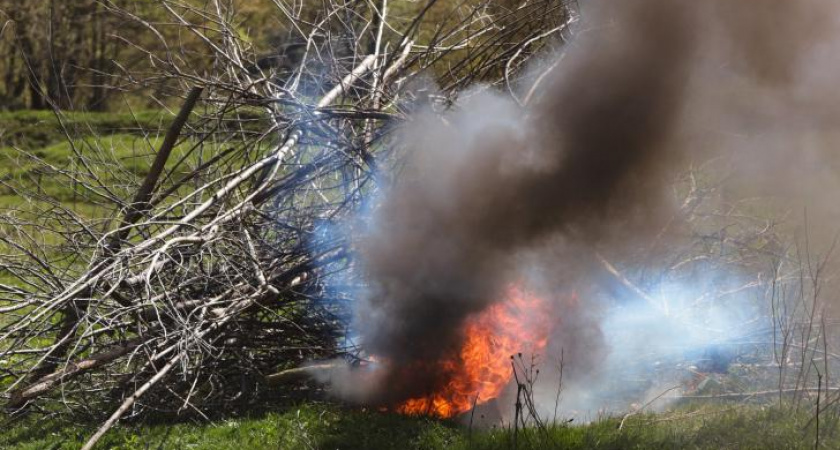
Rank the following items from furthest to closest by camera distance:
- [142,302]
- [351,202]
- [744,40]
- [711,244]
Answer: [711,244], [351,202], [744,40], [142,302]

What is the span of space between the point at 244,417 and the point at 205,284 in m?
1.27

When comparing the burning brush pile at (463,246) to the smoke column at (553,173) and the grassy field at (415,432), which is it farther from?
the grassy field at (415,432)

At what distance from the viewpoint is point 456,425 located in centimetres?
648

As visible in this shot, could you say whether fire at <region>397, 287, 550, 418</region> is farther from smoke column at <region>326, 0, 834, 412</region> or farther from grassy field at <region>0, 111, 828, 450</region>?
grassy field at <region>0, 111, 828, 450</region>

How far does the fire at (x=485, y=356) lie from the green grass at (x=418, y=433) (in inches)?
12.6

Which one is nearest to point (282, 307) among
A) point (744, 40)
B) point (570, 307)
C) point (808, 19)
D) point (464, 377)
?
point (464, 377)

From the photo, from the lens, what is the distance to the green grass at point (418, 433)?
5.86 meters

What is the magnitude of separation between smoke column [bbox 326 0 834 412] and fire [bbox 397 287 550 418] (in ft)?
0.29

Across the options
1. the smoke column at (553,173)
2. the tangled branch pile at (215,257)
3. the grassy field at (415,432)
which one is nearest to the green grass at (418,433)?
the grassy field at (415,432)

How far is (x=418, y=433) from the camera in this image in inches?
249

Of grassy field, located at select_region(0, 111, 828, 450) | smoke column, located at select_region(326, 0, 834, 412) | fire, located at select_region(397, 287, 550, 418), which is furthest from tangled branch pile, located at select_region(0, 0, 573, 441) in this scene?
fire, located at select_region(397, 287, 550, 418)

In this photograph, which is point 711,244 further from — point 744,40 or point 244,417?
point 244,417

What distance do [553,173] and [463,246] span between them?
95 cm

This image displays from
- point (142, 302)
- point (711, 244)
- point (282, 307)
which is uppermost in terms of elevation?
point (711, 244)
